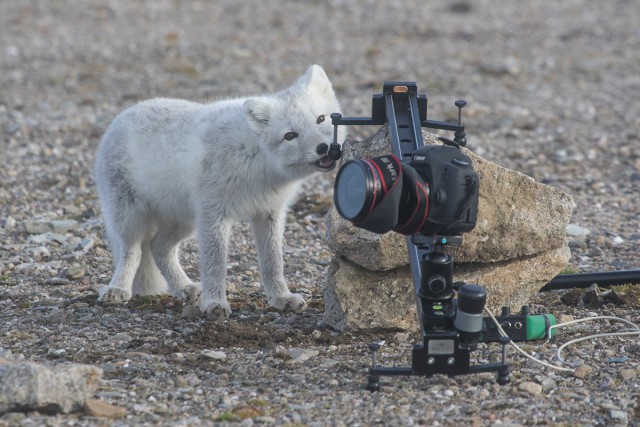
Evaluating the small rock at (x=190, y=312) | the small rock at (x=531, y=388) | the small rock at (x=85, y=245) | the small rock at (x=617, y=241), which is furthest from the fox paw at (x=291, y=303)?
the small rock at (x=617, y=241)

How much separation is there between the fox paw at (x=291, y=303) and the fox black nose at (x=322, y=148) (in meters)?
1.10

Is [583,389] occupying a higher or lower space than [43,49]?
lower

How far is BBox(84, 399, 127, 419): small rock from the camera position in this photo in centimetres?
496

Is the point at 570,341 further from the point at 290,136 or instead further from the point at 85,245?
the point at 85,245

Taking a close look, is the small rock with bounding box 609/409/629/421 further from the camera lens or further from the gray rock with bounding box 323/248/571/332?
the camera lens

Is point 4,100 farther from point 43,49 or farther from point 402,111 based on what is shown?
point 402,111

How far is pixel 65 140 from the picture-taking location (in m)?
12.6

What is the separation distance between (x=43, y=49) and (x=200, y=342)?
1340cm

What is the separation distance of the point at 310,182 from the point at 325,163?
4.21m

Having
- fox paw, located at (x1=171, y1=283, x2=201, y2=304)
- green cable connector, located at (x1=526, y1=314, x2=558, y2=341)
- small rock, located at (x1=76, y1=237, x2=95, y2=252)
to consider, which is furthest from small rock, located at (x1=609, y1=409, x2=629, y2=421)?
small rock, located at (x1=76, y1=237, x2=95, y2=252)

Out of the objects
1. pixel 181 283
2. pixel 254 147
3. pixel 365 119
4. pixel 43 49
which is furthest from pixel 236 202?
pixel 43 49

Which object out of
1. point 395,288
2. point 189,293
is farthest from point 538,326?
point 189,293

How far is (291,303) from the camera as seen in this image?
23.3ft

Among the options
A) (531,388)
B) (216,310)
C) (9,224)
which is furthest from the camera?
(9,224)
